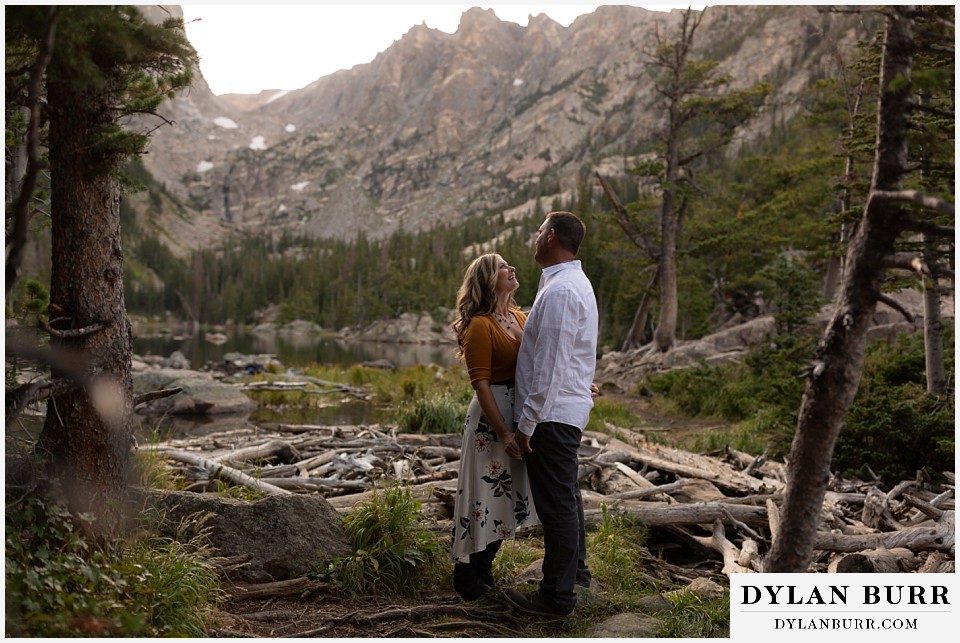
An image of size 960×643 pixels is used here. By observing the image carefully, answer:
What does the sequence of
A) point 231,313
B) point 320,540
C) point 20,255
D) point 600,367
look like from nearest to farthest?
point 20,255
point 320,540
point 600,367
point 231,313

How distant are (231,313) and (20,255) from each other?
106312mm

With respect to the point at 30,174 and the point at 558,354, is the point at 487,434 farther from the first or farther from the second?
the point at 30,174

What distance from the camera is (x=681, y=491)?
6426 millimetres

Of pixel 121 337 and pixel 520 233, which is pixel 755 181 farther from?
pixel 520 233

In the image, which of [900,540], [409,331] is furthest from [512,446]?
[409,331]

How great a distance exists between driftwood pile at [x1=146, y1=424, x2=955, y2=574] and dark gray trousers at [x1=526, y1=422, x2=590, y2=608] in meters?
1.55

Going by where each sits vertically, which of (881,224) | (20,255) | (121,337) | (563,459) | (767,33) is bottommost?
(563,459)

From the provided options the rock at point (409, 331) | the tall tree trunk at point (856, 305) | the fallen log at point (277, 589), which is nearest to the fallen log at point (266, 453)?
the fallen log at point (277, 589)

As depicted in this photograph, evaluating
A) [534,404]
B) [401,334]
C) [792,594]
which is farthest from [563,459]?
[401,334]

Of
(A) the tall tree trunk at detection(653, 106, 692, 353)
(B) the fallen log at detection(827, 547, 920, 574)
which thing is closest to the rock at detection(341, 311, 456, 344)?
(A) the tall tree trunk at detection(653, 106, 692, 353)

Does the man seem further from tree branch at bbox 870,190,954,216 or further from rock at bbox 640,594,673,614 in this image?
tree branch at bbox 870,190,954,216

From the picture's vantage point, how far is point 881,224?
298 centimetres

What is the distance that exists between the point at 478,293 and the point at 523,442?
2.85 feet

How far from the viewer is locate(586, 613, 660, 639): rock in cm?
344
